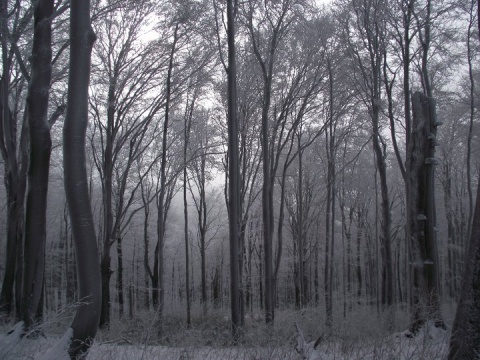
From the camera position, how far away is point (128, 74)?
11.2m

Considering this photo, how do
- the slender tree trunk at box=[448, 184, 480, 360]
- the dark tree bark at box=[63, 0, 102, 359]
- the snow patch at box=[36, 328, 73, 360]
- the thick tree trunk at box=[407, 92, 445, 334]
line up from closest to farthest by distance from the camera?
the snow patch at box=[36, 328, 73, 360] → the slender tree trunk at box=[448, 184, 480, 360] → the dark tree bark at box=[63, 0, 102, 359] → the thick tree trunk at box=[407, 92, 445, 334]

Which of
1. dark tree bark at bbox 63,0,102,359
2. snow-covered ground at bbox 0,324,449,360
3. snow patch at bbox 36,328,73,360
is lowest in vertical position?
snow-covered ground at bbox 0,324,449,360

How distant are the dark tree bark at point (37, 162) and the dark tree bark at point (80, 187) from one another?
1.33 meters

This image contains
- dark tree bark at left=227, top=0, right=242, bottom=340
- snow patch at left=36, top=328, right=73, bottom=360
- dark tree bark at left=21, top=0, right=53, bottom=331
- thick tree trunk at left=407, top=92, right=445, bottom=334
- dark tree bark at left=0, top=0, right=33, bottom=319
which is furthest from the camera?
dark tree bark at left=0, top=0, right=33, bottom=319

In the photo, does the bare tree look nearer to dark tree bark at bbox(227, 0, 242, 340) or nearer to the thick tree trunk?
dark tree bark at bbox(227, 0, 242, 340)

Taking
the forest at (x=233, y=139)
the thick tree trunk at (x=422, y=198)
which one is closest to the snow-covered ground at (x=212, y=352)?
the forest at (x=233, y=139)

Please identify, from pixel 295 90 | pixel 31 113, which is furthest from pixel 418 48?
pixel 31 113

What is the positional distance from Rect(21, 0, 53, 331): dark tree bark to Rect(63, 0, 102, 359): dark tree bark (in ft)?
4.38

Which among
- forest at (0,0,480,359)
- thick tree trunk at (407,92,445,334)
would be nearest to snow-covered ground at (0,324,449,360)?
forest at (0,0,480,359)

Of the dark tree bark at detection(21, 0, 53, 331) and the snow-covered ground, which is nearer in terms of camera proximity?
the snow-covered ground

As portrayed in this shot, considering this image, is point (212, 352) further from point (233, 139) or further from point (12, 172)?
point (12, 172)

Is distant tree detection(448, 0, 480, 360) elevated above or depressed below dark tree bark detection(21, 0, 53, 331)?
below

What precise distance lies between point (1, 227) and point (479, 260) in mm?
30020

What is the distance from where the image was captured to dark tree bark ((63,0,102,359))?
12.5 ft
